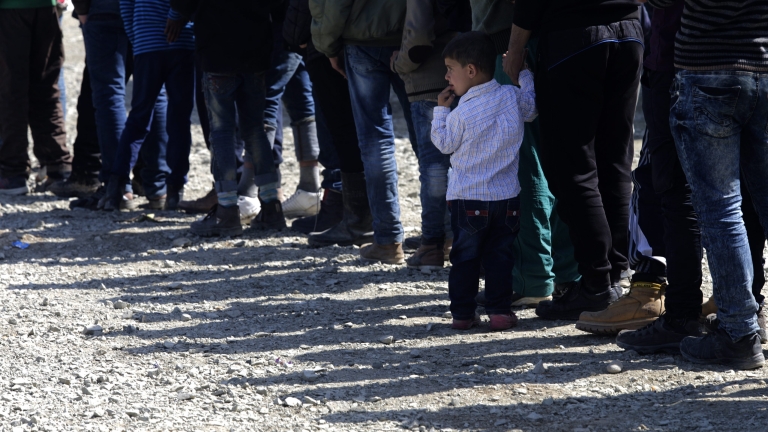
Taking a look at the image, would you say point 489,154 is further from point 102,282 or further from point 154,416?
point 102,282

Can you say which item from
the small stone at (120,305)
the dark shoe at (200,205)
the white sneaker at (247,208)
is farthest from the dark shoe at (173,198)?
the small stone at (120,305)

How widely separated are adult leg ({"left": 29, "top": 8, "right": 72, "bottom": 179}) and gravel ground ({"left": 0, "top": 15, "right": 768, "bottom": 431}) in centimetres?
238

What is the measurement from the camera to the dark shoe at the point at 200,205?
737cm

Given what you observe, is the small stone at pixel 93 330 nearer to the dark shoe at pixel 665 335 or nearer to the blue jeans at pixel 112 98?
the dark shoe at pixel 665 335

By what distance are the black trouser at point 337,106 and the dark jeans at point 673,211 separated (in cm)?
236

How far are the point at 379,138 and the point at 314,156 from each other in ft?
5.30

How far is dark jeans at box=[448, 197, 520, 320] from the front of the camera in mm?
4184

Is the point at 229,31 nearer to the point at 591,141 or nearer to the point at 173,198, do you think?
the point at 173,198

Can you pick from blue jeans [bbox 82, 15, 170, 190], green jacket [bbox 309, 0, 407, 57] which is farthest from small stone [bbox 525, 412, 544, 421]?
blue jeans [bbox 82, 15, 170, 190]

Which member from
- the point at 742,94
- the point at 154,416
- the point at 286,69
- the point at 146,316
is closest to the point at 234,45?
the point at 286,69

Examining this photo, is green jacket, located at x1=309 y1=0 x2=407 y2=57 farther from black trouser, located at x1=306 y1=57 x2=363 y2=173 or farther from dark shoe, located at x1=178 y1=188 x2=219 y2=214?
dark shoe, located at x1=178 y1=188 x2=219 y2=214

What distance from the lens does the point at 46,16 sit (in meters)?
7.90

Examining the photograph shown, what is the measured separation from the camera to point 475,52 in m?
4.11

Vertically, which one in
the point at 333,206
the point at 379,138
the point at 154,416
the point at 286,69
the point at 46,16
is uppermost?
the point at 46,16
